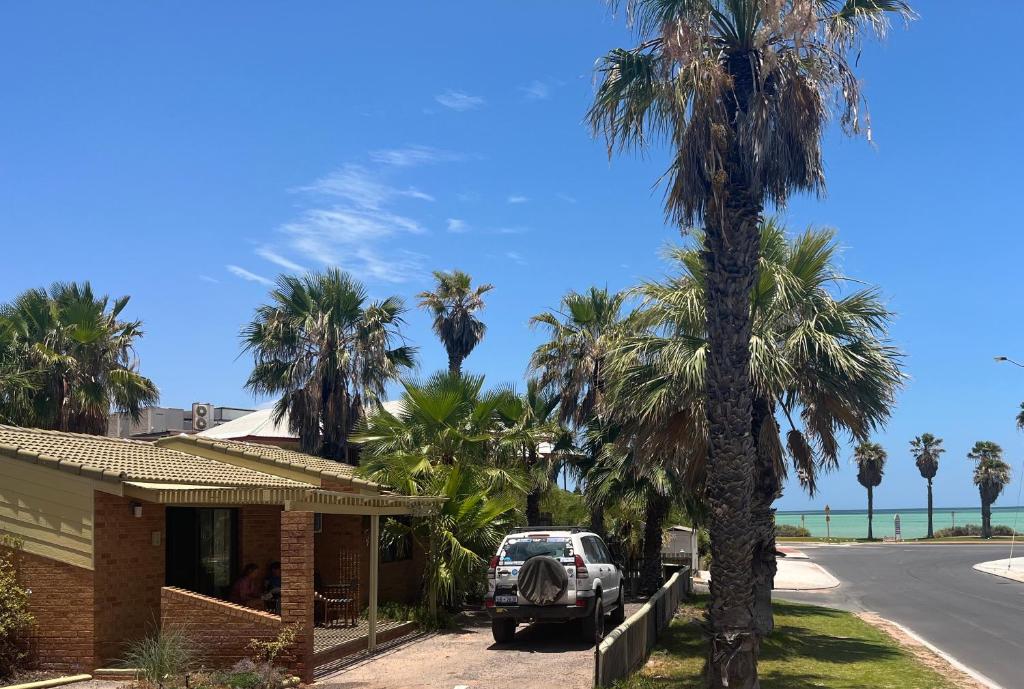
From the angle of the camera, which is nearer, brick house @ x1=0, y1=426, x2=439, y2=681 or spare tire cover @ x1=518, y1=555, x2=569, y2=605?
brick house @ x1=0, y1=426, x2=439, y2=681

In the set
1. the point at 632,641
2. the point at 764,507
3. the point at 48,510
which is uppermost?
the point at 48,510

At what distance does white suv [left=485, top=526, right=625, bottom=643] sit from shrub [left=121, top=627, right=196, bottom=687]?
5227 millimetres

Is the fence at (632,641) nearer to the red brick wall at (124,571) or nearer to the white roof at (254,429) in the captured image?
the red brick wall at (124,571)

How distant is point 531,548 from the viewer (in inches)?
634

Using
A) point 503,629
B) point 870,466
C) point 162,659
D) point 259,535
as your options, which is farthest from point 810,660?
point 870,466

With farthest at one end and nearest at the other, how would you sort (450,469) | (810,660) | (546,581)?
(450,469)
(810,660)
(546,581)

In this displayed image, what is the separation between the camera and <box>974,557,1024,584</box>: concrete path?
36406 millimetres

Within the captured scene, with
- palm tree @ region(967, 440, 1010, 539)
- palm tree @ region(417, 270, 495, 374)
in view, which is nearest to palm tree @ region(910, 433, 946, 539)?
palm tree @ region(967, 440, 1010, 539)

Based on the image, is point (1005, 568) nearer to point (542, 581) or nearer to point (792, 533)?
point (542, 581)

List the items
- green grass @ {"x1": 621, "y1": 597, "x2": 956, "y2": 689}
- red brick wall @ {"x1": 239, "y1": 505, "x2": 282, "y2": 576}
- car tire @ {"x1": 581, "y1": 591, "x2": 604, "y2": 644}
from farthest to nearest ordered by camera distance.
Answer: red brick wall @ {"x1": 239, "y1": 505, "x2": 282, "y2": 576}, car tire @ {"x1": 581, "y1": 591, "x2": 604, "y2": 644}, green grass @ {"x1": 621, "y1": 597, "x2": 956, "y2": 689}

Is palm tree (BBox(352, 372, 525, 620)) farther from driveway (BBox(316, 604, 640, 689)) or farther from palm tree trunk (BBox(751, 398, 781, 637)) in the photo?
palm tree trunk (BBox(751, 398, 781, 637))

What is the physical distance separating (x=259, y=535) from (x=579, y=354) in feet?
38.5

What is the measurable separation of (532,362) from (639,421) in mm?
10969

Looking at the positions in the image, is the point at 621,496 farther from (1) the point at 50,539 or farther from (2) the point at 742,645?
(1) the point at 50,539
